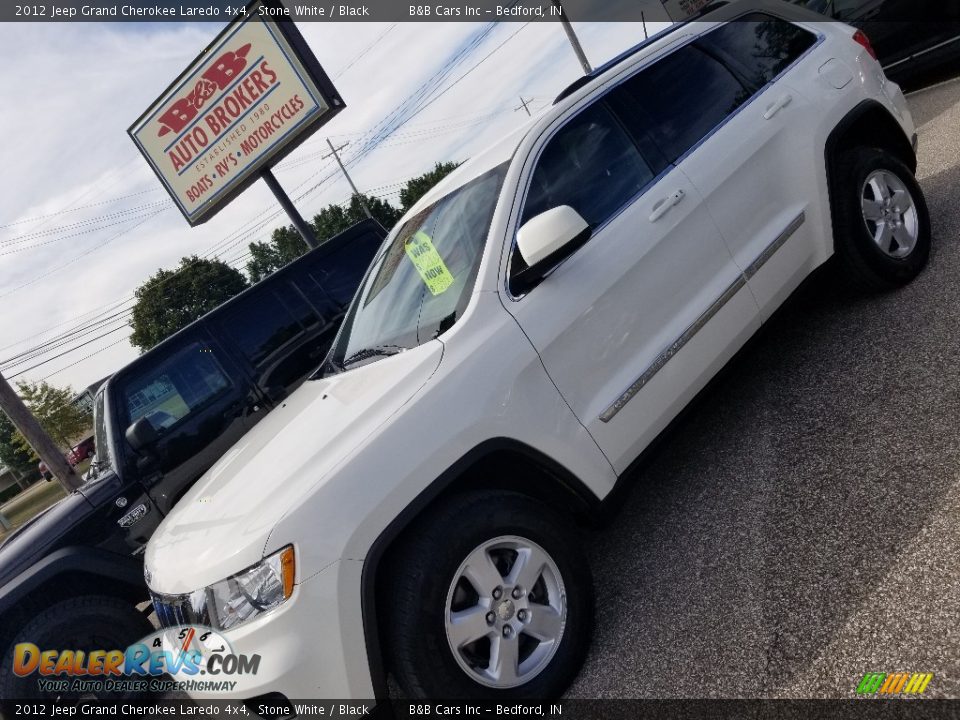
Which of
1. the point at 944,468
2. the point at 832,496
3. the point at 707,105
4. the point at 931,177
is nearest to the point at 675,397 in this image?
the point at 832,496

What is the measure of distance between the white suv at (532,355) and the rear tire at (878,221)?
0.02 m

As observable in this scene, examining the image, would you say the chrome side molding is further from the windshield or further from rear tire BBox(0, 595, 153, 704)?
rear tire BBox(0, 595, 153, 704)

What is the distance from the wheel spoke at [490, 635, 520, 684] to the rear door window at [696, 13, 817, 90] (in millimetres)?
3204

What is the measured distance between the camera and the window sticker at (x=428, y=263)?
2.99 metres

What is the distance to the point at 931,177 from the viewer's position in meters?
6.10

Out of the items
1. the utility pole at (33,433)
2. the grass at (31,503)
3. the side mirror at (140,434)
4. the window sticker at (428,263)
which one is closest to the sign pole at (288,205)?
the utility pole at (33,433)

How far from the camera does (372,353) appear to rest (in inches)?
122

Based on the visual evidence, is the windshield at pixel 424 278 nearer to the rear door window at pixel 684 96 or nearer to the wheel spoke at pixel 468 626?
the rear door window at pixel 684 96

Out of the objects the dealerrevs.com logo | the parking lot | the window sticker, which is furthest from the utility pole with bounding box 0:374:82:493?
the parking lot

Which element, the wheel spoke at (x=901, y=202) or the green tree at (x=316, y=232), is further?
the green tree at (x=316, y=232)

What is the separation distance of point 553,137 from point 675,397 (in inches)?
52.8

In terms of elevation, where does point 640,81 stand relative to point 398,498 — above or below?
above

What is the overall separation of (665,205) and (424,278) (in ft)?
3.86

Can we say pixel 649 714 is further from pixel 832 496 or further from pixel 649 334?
pixel 649 334
